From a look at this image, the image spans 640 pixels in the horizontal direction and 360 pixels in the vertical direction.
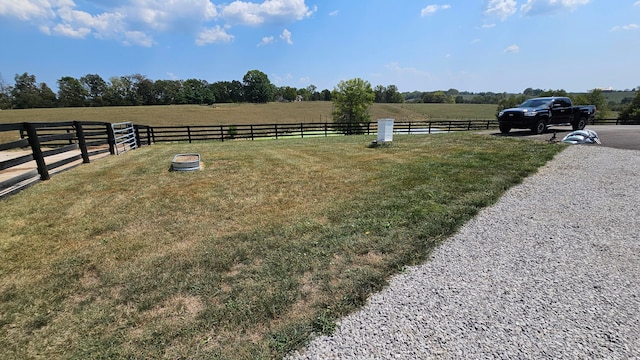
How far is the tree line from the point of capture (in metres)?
79.0

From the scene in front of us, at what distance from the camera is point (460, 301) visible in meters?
2.68

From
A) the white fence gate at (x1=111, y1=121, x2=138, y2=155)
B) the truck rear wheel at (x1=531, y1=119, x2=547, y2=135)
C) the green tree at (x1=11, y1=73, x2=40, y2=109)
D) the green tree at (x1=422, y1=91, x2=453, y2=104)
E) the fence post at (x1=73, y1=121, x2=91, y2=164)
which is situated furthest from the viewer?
the green tree at (x1=422, y1=91, x2=453, y2=104)

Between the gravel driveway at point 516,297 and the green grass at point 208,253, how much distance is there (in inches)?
10.9

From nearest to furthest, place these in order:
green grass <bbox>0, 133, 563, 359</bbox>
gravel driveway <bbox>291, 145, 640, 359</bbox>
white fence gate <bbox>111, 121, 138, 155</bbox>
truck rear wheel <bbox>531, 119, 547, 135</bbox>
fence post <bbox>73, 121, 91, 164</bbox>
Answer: gravel driveway <bbox>291, 145, 640, 359</bbox>, green grass <bbox>0, 133, 563, 359</bbox>, fence post <bbox>73, 121, 91, 164</bbox>, white fence gate <bbox>111, 121, 138, 155</bbox>, truck rear wheel <bbox>531, 119, 547, 135</bbox>

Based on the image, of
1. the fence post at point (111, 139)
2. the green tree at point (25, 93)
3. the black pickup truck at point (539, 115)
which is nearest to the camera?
the fence post at point (111, 139)

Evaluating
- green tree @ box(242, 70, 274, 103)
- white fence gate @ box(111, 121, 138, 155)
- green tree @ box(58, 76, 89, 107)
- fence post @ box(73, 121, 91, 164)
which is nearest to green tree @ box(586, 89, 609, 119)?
white fence gate @ box(111, 121, 138, 155)

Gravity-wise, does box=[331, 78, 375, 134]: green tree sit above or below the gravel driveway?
above

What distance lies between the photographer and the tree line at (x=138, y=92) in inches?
3110

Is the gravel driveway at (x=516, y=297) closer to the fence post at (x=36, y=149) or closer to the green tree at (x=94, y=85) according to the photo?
Answer: the fence post at (x=36, y=149)

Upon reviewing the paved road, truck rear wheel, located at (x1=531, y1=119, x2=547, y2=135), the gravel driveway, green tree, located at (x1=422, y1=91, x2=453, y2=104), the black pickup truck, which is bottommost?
the gravel driveway

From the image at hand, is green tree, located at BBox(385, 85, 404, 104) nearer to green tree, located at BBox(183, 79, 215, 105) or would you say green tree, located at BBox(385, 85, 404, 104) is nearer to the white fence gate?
green tree, located at BBox(183, 79, 215, 105)

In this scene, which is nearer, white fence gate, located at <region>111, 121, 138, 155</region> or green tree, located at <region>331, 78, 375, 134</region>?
white fence gate, located at <region>111, 121, 138, 155</region>

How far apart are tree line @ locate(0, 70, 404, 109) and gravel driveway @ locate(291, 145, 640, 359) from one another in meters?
64.2

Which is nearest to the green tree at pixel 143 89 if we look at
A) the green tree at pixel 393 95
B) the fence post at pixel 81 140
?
the green tree at pixel 393 95
